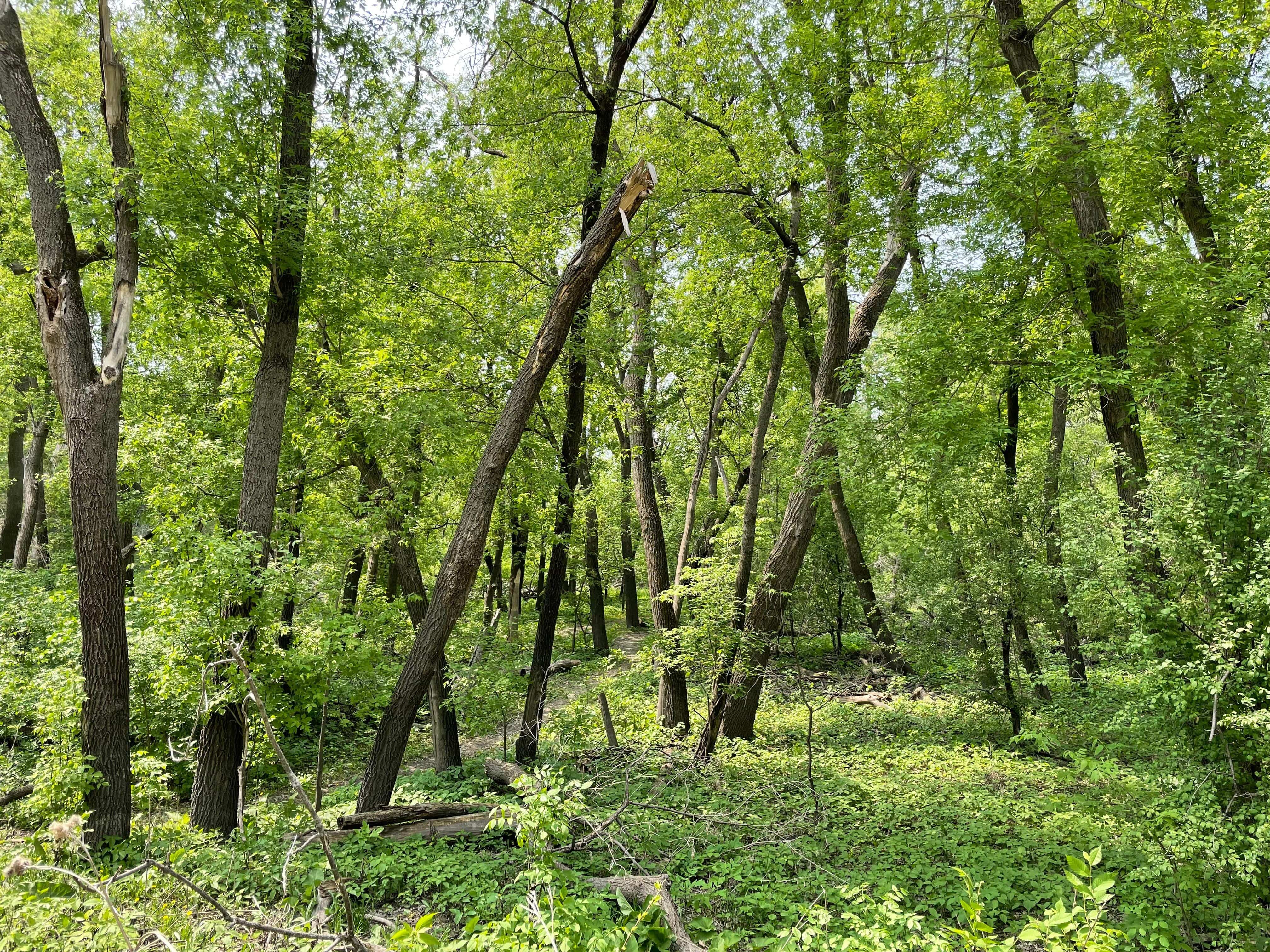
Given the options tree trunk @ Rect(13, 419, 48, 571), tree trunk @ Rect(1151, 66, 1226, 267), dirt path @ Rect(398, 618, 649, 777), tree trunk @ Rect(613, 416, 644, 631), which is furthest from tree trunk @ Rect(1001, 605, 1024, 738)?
tree trunk @ Rect(13, 419, 48, 571)

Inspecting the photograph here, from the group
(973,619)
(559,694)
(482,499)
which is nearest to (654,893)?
(482,499)

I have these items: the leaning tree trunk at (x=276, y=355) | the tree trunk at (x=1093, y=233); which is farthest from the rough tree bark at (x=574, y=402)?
the tree trunk at (x=1093, y=233)

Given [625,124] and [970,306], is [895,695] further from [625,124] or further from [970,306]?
[625,124]

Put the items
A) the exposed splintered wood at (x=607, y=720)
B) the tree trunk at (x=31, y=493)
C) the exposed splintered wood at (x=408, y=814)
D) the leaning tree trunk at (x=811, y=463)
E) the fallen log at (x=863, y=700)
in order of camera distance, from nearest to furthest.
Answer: the exposed splintered wood at (x=408, y=814), the exposed splintered wood at (x=607, y=720), the leaning tree trunk at (x=811, y=463), the fallen log at (x=863, y=700), the tree trunk at (x=31, y=493)

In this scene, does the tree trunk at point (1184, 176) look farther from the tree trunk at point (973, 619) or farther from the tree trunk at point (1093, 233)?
the tree trunk at point (973, 619)

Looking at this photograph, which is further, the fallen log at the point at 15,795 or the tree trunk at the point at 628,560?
the tree trunk at the point at 628,560

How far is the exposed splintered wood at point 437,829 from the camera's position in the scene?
566 cm

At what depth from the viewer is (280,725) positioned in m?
6.18

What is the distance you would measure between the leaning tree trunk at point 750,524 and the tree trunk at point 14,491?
56.5 ft

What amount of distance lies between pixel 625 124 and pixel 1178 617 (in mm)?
10016

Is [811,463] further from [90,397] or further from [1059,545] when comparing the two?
[90,397]

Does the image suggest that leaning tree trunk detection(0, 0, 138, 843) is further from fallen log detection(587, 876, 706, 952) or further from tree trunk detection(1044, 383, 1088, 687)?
tree trunk detection(1044, 383, 1088, 687)

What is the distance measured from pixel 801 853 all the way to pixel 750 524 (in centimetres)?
465

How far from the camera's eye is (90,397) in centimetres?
527
